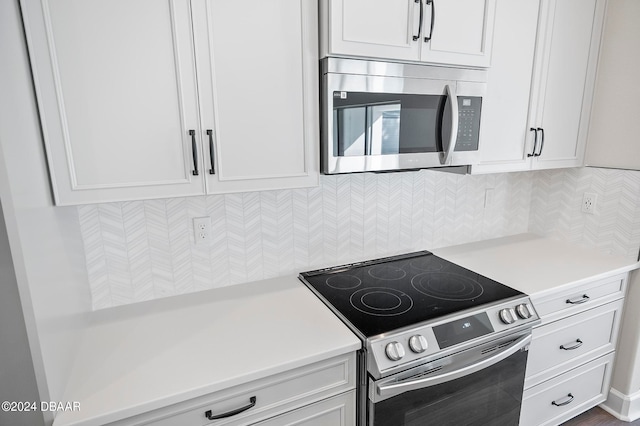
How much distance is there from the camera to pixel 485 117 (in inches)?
64.7

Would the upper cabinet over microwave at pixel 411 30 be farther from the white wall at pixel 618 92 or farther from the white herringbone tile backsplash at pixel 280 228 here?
the white wall at pixel 618 92

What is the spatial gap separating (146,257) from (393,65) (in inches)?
49.7

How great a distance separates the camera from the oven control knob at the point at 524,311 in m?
1.46

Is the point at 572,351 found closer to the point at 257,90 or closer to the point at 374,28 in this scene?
the point at 374,28

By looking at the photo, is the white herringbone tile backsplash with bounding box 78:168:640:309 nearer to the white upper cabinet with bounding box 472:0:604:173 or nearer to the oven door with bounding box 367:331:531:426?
the white upper cabinet with bounding box 472:0:604:173

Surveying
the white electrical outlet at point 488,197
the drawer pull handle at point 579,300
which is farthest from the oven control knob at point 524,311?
the white electrical outlet at point 488,197

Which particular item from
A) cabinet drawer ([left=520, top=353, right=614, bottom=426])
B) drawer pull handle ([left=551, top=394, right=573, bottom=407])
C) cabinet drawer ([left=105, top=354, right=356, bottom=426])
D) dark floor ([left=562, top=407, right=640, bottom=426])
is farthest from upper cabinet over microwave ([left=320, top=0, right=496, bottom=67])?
dark floor ([left=562, top=407, right=640, bottom=426])

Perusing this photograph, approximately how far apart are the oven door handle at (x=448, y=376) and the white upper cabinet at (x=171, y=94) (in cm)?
79

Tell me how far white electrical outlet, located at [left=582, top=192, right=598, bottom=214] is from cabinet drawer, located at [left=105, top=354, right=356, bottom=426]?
1717 millimetres

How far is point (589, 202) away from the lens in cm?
204

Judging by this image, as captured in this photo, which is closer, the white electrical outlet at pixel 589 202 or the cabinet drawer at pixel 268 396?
the cabinet drawer at pixel 268 396

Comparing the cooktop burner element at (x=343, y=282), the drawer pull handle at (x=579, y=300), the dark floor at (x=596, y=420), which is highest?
the cooktop burner element at (x=343, y=282)

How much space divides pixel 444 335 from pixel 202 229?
1070 millimetres

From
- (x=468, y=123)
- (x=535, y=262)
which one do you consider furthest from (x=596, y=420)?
(x=468, y=123)
